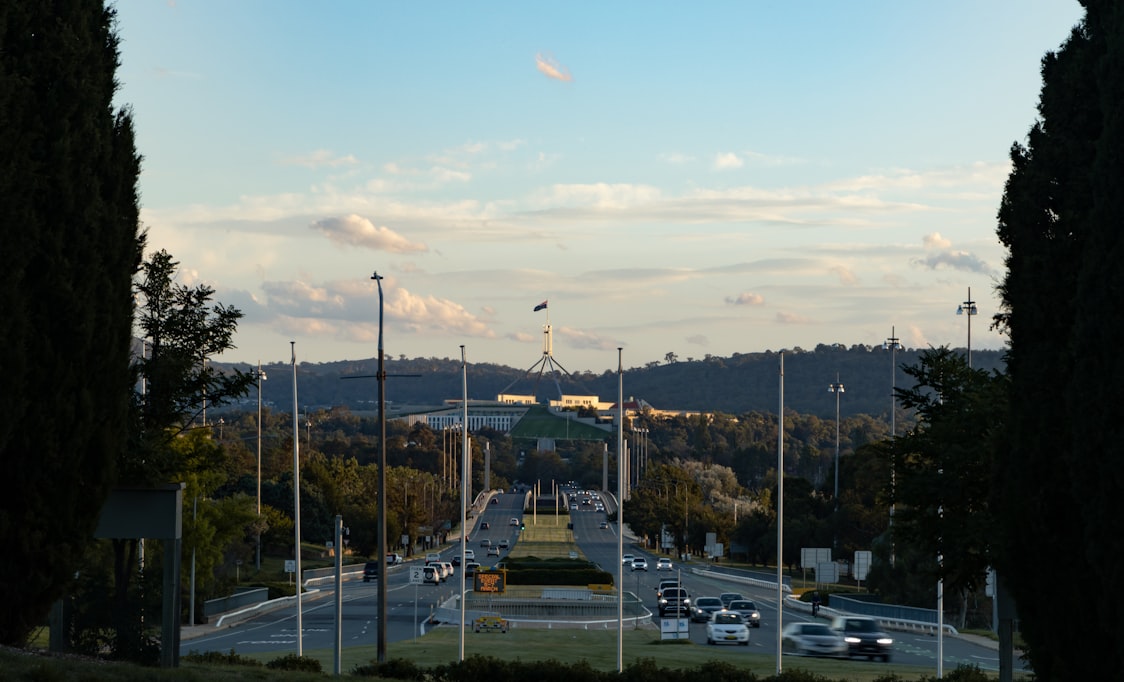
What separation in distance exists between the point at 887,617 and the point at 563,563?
35805 millimetres

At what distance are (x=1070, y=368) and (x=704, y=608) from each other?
4809 cm

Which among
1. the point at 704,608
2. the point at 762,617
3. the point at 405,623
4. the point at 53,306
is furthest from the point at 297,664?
the point at 762,617

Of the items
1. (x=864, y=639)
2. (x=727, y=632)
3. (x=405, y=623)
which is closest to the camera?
(x=864, y=639)

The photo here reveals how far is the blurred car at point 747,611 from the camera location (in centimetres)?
5822

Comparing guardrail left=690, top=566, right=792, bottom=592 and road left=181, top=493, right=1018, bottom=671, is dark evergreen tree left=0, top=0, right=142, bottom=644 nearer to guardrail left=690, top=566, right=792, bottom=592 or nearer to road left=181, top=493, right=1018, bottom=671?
road left=181, top=493, right=1018, bottom=671

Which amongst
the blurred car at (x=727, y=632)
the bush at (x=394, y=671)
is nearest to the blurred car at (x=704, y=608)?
the blurred car at (x=727, y=632)

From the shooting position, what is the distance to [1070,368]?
51.4ft

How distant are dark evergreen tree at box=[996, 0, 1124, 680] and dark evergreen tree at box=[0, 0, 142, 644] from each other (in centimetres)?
1179

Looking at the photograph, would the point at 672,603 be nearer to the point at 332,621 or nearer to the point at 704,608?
the point at 704,608

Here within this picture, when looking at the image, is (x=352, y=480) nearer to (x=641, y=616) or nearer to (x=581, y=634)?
(x=641, y=616)

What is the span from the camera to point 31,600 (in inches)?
651

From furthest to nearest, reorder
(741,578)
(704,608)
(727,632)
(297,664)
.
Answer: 1. (741,578)
2. (704,608)
3. (727,632)
4. (297,664)

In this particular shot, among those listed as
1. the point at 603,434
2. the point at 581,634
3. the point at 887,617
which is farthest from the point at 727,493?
the point at 581,634

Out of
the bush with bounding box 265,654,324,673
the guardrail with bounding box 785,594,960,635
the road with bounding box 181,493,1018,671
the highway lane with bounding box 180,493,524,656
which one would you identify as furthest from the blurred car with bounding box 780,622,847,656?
the bush with bounding box 265,654,324,673
